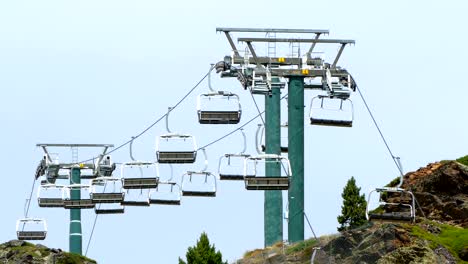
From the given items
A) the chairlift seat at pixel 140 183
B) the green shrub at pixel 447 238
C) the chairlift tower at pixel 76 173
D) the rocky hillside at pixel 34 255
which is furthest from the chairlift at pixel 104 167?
the green shrub at pixel 447 238

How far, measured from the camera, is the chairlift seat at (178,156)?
63.3 metres

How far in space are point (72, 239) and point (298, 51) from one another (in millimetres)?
35186

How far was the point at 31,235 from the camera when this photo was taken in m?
84.8

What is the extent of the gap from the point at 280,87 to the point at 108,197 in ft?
48.9

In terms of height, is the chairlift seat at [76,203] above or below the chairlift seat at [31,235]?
above

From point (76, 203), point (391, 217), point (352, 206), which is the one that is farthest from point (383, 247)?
point (76, 203)

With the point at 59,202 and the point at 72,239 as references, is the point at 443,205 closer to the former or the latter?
the point at 59,202

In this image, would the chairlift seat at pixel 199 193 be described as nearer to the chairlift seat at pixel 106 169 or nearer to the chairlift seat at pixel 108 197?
the chairlift seat at pixel 108 197

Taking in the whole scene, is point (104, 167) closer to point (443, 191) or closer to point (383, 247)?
point (443, 191)

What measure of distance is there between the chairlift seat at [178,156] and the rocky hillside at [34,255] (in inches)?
518

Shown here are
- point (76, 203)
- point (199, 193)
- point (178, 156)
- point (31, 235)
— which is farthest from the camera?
point (31, 235)

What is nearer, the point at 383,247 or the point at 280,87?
the point at 383,247

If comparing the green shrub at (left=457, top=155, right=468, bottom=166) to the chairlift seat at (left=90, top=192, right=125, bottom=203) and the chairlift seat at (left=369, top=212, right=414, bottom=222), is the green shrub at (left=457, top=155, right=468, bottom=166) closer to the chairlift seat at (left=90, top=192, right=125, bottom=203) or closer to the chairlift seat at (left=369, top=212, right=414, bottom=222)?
the chairlift seat at (left=90, top=192, right=125, bottom=203)

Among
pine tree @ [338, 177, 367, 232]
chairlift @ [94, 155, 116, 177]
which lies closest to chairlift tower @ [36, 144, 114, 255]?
chairlift @ [94, 155, 116, 177]
